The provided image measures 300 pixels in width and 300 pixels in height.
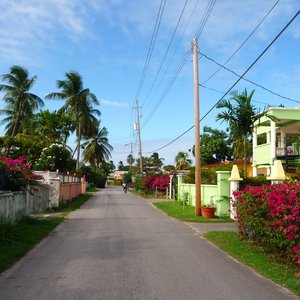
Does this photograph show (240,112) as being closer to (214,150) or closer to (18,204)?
(18,204)

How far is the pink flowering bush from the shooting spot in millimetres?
8469

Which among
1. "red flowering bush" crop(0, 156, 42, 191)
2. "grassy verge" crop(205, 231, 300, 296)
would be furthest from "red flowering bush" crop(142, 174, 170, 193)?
"grassy verge" crop(205, 231, 300, 296)

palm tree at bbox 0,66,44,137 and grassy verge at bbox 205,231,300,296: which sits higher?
palm tree at bbox 0,66,44,137

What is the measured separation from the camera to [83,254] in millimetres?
10297

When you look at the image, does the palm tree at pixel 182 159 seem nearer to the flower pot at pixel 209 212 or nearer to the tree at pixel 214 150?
the tree at pixel 214 150

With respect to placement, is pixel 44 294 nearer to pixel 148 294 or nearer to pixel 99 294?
pixel 99 294

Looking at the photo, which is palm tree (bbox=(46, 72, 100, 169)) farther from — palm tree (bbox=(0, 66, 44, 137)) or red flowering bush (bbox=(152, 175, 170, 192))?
red flowering bush (bbox=(152, 175, 170, 192))

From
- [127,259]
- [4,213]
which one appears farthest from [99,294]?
[4,213]

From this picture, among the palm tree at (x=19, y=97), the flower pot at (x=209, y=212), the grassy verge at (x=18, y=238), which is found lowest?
the grassy verge at (x=18, y=238)

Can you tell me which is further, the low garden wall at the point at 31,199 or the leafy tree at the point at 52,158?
the leafy tree at the point at 52,158

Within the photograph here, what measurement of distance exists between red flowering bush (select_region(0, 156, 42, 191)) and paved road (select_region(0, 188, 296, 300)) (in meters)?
3.37

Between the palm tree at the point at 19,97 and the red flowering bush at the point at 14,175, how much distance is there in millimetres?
33037

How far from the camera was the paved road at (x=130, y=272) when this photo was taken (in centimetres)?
681

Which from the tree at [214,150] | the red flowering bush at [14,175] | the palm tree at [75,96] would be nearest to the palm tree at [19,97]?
the palm tree at [75,96]
